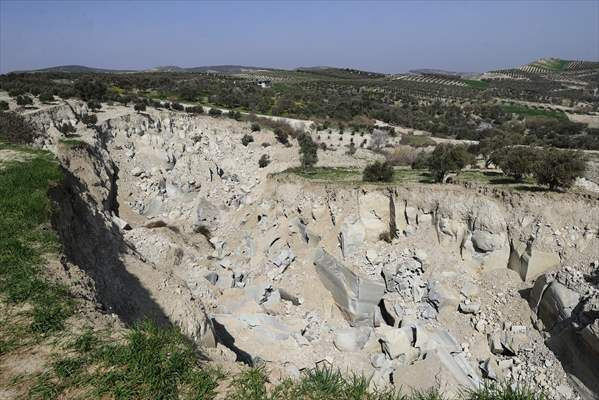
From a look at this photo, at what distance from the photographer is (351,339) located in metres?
13.7

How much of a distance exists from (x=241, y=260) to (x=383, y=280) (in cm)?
700

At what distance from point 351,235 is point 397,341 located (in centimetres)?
538

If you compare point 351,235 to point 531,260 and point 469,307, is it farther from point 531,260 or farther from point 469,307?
point 531,260

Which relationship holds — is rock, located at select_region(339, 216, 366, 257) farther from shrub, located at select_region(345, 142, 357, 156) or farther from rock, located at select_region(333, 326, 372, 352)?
A: shrub, located at select_region(345, 142, 357, 156)

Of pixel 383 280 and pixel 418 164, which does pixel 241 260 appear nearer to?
pixel 383 280

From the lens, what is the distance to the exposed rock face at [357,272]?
1182cm

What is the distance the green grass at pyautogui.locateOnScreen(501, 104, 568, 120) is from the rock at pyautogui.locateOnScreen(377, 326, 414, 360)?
50.0 meters

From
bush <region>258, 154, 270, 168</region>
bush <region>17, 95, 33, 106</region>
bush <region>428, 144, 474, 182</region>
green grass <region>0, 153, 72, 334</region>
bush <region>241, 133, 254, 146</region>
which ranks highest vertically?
bush <region>17, 95, 33, 106</region>

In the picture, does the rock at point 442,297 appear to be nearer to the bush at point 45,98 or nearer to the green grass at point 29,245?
the green grass at point 29,245

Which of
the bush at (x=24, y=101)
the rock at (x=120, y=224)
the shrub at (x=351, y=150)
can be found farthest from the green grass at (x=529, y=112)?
the bush at (x=24, y=101)

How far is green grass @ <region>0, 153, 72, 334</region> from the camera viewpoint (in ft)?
18.7

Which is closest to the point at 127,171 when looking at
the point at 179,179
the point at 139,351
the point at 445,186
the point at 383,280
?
the point at 179,179

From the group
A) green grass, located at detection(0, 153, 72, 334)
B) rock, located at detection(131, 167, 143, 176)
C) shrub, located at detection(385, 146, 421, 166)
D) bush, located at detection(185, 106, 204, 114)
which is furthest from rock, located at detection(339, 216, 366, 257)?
bush, located at detection(185, 106, 204, 114)

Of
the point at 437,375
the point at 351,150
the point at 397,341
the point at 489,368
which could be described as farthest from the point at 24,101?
the point at 489,368
